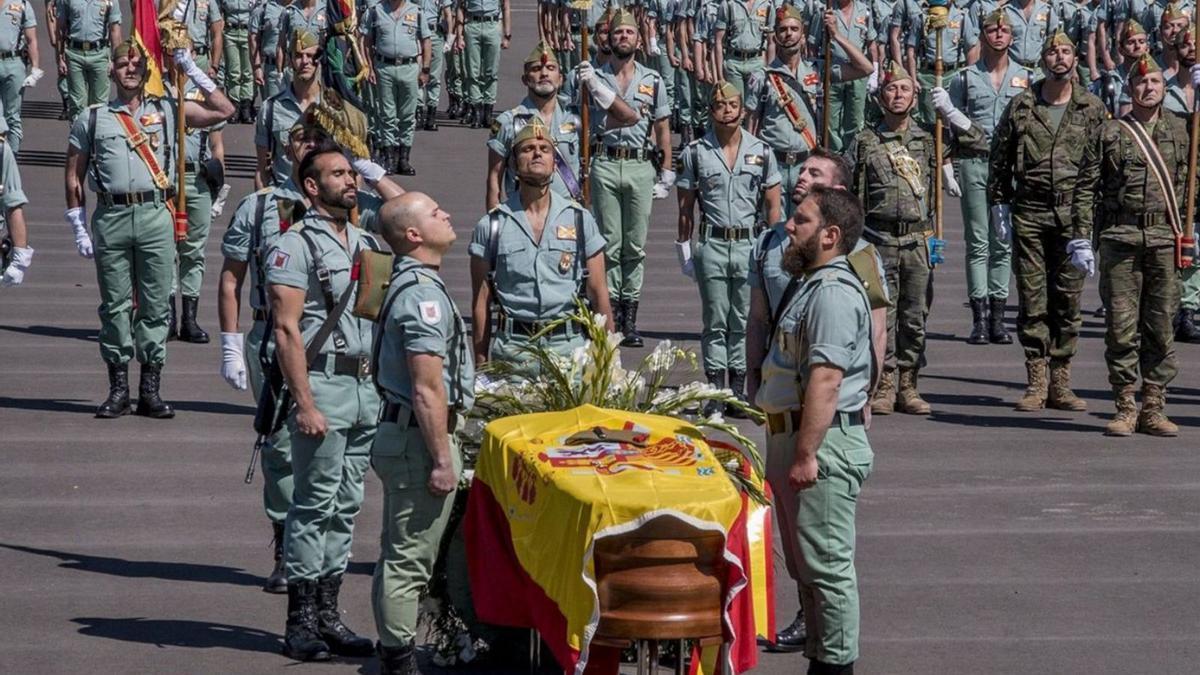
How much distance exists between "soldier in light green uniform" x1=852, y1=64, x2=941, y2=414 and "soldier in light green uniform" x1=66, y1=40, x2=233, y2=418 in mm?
3982

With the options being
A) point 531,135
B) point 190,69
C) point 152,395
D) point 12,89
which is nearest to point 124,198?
point 190,69

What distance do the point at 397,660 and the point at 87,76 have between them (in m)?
17.5

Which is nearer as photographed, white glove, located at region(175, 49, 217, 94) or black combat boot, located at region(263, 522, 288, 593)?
black combat boot, located at region(263, 522, 288, 593)

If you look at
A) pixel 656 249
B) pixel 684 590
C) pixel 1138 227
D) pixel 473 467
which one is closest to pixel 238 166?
pixel 656 249

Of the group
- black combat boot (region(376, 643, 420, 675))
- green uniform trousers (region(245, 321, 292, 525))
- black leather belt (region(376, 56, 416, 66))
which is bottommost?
black combat boot (region(376, 643, 420, 675))

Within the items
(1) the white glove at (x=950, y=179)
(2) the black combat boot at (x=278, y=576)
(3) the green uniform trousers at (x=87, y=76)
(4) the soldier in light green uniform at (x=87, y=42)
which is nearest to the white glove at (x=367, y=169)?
(2) the black combat boot at (x=278, y=576)

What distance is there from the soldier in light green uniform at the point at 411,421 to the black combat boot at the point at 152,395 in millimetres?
5744

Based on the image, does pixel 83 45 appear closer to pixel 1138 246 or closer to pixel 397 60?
pixel 397 60

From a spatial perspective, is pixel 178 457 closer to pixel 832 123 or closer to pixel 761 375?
pixel 761 375

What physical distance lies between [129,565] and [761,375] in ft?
11.6

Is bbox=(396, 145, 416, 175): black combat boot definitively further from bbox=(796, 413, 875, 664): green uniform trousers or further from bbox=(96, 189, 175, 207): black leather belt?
bbox=(796, 413, 875, 664): green uniform trousers

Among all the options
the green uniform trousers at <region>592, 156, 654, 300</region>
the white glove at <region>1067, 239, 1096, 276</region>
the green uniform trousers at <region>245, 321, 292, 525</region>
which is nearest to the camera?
the green uniform trousers at <region>245, 321, 292, 525</region>

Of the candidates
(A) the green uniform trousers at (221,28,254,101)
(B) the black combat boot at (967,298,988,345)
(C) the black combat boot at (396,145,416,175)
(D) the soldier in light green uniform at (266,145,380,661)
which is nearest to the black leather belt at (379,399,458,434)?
(D) the soldier in light green uniform at (266,145,380,661)

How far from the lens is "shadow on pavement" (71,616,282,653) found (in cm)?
933
